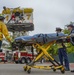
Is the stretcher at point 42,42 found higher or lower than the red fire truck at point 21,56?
higher

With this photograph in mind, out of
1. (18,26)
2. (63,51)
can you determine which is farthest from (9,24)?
(63,51)

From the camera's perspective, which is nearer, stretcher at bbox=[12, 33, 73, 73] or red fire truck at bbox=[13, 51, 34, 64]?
stretcher at bbox=[12, 33, 73, 73]

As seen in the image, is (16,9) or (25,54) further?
(16,9)

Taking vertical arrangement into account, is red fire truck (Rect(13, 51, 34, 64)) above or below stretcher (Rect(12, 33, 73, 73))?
below

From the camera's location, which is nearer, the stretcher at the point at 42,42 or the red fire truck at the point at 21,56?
the stretcher at the point at 42,42

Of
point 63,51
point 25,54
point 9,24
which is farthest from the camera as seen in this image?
point 9,24

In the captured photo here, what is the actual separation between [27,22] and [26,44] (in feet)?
119

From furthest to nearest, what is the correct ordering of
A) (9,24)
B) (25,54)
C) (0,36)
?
1. (9,24)
2. (25,54)
3. (0,36)

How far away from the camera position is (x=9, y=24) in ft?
160

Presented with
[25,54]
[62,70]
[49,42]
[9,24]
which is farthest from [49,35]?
[9,24]

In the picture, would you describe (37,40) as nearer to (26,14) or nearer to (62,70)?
(62,70)

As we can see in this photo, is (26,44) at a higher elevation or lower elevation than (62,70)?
higher

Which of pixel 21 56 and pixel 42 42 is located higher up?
pixel 42 42

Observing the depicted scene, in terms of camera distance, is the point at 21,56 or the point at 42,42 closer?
the point at 42,42
